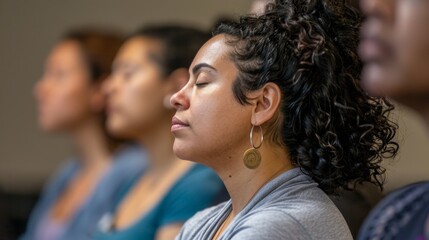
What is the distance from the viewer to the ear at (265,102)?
1.91m

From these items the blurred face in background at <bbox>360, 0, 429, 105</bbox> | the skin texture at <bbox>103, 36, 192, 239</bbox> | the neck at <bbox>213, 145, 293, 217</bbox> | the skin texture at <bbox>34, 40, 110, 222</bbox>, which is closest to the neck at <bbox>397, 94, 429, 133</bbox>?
the blurred face in background at <bbox>360, 0, 429, 105</bbox>

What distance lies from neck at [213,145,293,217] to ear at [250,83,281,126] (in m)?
0.06

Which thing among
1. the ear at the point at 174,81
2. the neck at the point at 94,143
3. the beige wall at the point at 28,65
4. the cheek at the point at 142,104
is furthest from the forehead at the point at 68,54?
the beige wall at the point at 28,65

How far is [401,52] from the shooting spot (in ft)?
4.61

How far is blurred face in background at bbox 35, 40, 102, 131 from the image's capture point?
3.89 meters

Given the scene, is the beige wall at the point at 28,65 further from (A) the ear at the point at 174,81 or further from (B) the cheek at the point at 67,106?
(A) the ear at the point at 174,81

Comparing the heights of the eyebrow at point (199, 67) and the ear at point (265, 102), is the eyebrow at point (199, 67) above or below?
above

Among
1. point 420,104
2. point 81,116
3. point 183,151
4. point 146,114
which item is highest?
point 420,104

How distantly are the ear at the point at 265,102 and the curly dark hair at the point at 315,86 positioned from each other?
0.04ft

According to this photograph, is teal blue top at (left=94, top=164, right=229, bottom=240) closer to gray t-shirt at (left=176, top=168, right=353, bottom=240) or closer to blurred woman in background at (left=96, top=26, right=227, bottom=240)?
blurred woman in background at (left=96, top=26, right=227, bottom=240)

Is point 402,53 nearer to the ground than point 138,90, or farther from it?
farther from it

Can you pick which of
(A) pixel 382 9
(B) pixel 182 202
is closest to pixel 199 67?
(A) pixel 382 9

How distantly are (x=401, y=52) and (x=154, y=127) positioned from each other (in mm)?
1759

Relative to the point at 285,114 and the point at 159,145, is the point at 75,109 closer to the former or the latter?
the point at 159,145
